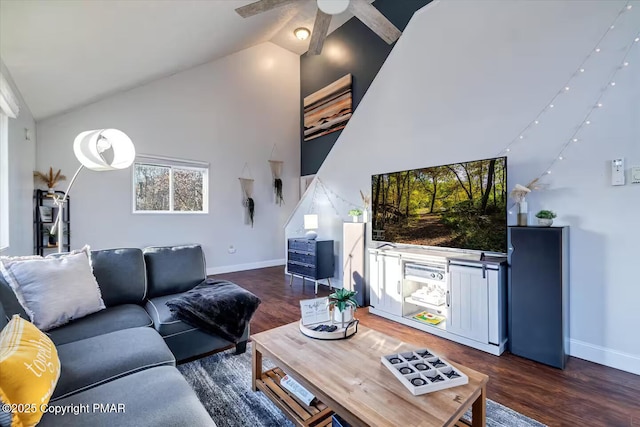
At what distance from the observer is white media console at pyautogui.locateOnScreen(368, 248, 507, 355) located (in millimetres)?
2404

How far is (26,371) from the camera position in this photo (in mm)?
938

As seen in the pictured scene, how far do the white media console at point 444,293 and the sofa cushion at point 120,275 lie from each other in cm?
233

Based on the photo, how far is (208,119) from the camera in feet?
17.5

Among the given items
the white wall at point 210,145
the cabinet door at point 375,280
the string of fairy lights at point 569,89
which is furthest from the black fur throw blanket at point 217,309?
the white wall at point 210,145

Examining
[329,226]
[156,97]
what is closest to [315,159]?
[329,226]

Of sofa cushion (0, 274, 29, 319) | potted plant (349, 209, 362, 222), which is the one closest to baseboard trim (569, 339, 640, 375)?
potted plant (349, 209, 362, 222)

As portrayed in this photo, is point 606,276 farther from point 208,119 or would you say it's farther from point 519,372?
point 208,119

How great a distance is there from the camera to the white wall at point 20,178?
2754 mm

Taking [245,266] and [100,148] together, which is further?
[245,266]

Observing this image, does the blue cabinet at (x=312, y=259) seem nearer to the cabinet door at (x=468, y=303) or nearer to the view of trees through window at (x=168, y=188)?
the cabinet door at (x=468, y=303)

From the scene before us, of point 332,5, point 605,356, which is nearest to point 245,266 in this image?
point 332,5

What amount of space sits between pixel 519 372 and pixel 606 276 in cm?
101

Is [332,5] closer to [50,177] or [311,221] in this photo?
[311,221]

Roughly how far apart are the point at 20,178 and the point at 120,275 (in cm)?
199
